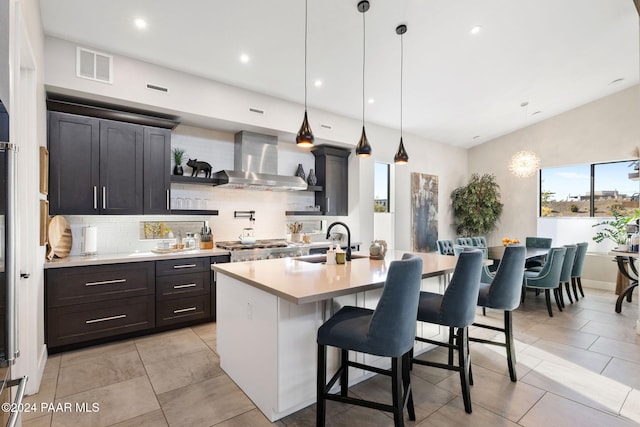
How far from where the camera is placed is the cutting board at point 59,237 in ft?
10.8

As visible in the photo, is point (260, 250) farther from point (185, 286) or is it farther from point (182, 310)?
point (182, 310)

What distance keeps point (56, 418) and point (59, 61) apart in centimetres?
310

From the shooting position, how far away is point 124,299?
346 cm

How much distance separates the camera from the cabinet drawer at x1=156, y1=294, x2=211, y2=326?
3.69 m

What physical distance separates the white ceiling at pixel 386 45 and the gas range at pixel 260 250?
215 cm

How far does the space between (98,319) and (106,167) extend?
161cm

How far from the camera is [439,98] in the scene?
5453mm

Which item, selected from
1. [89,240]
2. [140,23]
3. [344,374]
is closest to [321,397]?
[344,374]

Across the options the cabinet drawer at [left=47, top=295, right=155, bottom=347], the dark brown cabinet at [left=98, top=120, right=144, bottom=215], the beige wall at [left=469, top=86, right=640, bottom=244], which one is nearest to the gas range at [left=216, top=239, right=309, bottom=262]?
the cabinet drawer at [left=47, top=295, right=155, bottom=347]

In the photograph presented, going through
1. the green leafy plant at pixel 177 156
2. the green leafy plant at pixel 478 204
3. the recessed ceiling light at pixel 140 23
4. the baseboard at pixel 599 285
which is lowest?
the baseboard at pixel 599 285

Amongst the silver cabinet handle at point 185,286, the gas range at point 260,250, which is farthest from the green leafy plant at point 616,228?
the silver cabinet handle at point 185,286

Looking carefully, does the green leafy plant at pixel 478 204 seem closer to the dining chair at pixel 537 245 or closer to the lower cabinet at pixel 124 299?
the dining chair at pixel 537 245

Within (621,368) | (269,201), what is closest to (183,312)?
(269,201)

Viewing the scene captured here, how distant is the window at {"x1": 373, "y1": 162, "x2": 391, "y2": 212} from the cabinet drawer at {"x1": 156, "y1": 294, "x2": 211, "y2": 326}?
12.2 feet
